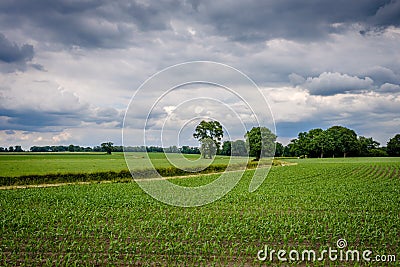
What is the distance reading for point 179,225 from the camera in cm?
1486

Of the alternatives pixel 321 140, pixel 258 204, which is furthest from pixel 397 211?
pixel 321 140

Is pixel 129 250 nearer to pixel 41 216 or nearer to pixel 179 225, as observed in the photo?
pixel 179 225

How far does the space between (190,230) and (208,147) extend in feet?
57.4

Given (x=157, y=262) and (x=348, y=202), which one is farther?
(x=348, y=202)

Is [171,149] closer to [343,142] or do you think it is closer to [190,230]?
[190,230]

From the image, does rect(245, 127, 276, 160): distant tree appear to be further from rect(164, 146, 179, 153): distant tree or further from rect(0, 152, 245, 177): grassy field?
rect(164, 146, 179, 153): distant tree

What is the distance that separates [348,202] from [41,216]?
1729 cm

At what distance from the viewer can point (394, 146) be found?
389 ft

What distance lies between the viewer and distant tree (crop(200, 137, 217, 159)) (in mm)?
28766

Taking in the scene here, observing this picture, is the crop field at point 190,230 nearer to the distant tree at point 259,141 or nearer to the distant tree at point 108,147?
the distant tree at point 259,141
